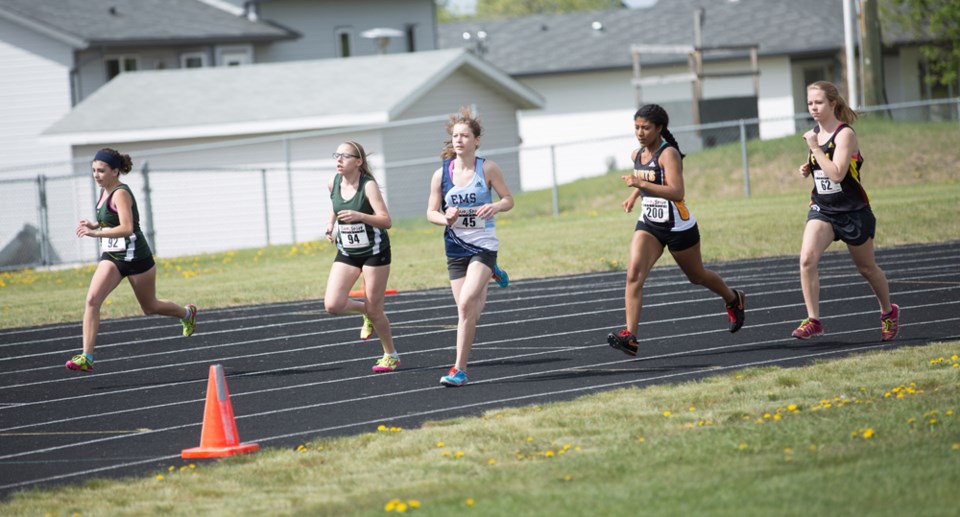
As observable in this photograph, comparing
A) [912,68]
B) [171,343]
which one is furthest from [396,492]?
[912,68]

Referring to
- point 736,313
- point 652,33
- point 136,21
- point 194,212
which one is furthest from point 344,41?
point 736,313

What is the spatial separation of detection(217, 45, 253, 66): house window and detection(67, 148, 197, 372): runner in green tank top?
31.7 metres

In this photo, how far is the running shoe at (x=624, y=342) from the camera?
10.3m

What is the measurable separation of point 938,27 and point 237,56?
2177 centimetres

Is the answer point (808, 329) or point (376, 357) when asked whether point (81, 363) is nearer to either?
point (376, 357)

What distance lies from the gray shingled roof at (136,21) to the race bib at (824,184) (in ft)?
101

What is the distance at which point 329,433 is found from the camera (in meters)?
8.42

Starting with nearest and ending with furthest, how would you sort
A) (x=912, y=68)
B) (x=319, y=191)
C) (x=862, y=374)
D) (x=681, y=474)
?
(x=681, y=474) < (x=862, y=374) < (x=319, y=191) < (x=912, y=68)

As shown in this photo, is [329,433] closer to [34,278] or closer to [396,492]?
[396,492]

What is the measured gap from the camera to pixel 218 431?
794 cm

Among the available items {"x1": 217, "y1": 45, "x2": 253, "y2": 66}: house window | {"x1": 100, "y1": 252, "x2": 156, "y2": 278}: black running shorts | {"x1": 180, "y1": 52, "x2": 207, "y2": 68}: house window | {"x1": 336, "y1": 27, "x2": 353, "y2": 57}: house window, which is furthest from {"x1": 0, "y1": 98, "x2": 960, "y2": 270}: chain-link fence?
{"x1": 100, "y1": 252, "x2": 156, "y2": 278}: black running shorts

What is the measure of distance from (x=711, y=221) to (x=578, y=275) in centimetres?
483

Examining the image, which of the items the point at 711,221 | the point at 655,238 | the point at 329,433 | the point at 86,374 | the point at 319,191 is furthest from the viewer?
the point at 319,191

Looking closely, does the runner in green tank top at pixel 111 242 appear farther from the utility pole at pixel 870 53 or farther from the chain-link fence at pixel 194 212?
the utility pole at pixel 870 53
